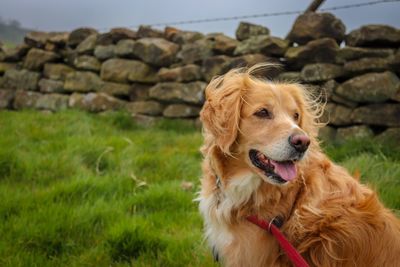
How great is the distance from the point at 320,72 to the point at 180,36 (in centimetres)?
280

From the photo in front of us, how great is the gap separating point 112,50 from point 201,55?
5.99ft

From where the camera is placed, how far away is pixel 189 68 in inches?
275

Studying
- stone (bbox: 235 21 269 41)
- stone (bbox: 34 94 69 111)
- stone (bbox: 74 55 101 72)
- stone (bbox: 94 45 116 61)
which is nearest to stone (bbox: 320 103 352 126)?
stone (bbox: 235 21 269 41)

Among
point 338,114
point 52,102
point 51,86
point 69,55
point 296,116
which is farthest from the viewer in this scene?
point 69,55

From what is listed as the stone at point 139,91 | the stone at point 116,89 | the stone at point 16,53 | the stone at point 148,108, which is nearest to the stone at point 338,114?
the stone at point 148,108

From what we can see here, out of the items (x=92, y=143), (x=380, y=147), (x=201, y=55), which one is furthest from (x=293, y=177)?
(x=201, y=55)

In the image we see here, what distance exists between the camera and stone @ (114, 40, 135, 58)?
302 inches

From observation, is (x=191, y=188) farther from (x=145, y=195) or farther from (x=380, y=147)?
(x=380, y=147)

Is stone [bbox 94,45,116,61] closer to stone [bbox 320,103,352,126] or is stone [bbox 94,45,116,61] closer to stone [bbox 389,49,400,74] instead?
stone [bbox 320,103,352,126]

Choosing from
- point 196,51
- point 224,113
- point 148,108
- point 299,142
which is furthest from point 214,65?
point 299,142

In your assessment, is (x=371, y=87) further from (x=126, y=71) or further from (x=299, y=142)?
(x=126, y=71)

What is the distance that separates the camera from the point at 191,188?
462 centimetres

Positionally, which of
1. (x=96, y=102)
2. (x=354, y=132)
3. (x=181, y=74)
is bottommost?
(x=96, y=102)

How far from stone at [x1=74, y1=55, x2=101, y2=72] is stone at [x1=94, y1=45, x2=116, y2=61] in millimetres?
104
